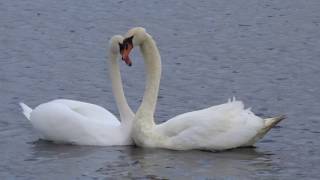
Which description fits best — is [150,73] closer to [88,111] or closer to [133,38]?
[133,38]

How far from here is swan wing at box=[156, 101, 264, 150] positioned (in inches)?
530

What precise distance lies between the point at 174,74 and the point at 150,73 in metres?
3.87

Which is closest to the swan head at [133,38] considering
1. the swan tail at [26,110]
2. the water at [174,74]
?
the water at [174,74]

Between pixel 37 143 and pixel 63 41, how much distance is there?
693 cm

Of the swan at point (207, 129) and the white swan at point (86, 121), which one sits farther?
the white swan at point (86, 121)

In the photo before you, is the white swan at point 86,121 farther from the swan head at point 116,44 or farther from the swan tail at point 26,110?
the swan tail at point 26,110

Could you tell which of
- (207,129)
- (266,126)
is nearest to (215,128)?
(207,129)

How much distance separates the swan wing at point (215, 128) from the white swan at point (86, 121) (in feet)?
2.18

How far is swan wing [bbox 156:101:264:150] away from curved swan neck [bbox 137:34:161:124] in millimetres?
502

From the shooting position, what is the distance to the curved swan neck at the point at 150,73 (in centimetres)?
1403

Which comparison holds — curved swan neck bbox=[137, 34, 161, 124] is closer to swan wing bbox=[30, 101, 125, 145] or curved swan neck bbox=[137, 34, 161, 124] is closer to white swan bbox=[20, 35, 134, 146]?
white swan bbox=[20, 35, 134, 146]

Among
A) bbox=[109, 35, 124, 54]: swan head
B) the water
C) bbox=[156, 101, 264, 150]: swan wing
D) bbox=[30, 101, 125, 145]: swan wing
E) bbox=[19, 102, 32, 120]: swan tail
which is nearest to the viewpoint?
the water

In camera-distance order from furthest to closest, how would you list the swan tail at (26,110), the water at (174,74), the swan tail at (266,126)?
1. the swan tail at (26,110)
2. the swan tail at (266,126)
3. the water at (174,74)

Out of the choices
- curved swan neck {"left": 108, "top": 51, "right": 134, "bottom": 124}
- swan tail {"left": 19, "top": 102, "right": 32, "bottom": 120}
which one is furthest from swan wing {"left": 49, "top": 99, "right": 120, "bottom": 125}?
swan tail {"left": 19, "top": 102, "right": 32, "bottom": 120}
